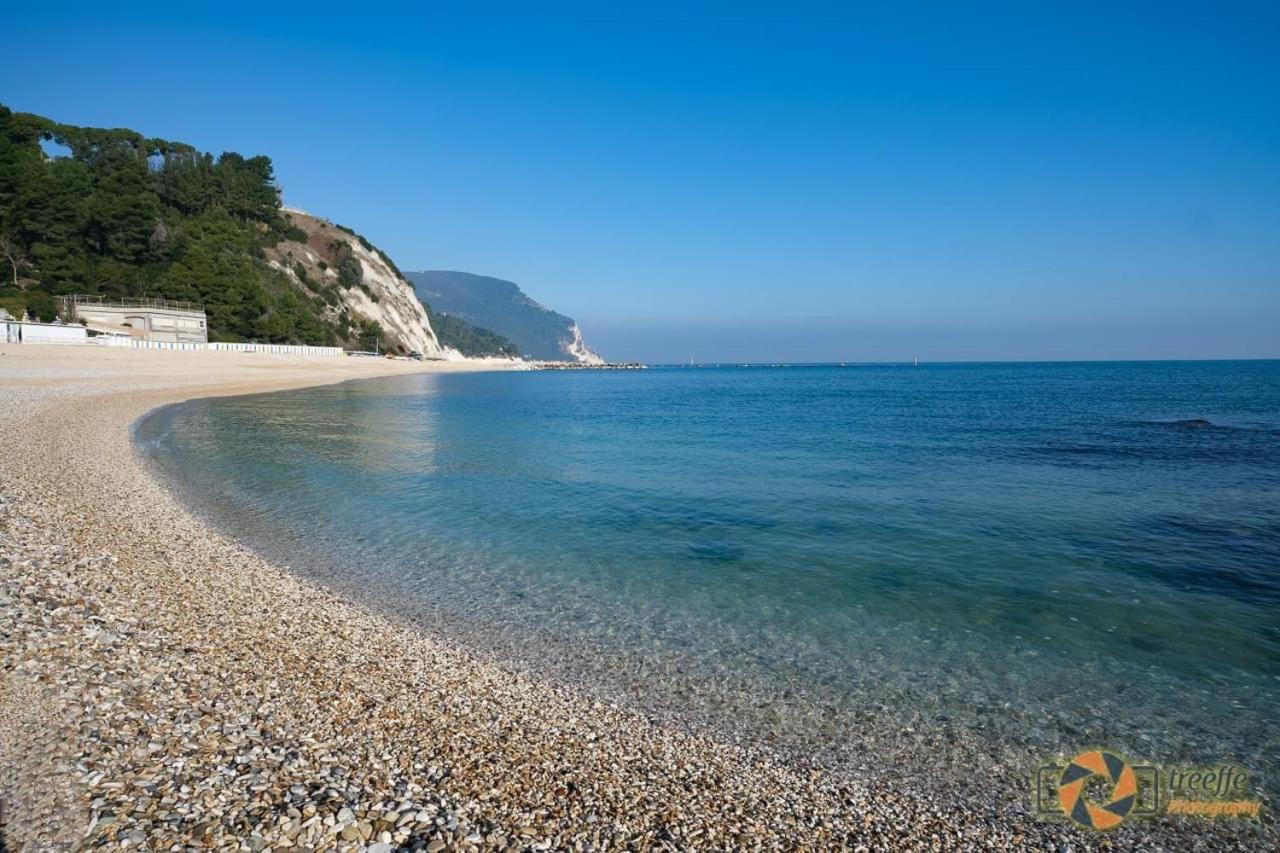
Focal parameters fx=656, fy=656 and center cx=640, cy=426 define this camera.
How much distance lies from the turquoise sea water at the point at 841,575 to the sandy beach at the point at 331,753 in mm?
849

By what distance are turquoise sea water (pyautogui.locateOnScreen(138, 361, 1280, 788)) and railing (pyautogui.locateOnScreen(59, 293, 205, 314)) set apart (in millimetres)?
63248

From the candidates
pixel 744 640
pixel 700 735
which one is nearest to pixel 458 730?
pixel 700 735

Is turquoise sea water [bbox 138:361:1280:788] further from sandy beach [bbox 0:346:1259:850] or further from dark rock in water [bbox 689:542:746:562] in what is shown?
sandy beach [bbox 0:346:1259:850]

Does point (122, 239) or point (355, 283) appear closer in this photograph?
point (122, 239)

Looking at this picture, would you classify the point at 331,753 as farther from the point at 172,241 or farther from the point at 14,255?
the point at 172,241

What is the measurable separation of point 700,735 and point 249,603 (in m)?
6.60

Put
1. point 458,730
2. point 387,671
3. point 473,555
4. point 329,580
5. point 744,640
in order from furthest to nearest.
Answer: point 473,555 < point 329,580 < point 744,640 < point 387,671 < point 458,730

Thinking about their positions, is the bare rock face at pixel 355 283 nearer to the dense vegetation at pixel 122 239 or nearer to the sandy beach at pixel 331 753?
the dense vegetation at pixel 122 239

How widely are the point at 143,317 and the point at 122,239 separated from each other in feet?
75.3

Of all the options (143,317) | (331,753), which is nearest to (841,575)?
(331,753)

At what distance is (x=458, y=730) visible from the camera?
6129 mm

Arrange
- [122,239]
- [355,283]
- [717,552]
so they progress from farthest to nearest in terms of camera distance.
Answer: [355,283], [122,239], [717,552]

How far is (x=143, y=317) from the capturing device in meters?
74.2

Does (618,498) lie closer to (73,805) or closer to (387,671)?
(387,671)
